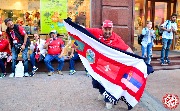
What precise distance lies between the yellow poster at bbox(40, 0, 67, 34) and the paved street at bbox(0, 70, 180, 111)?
1824 mm

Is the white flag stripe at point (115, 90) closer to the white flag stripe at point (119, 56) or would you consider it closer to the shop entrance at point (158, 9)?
the white flag stripe at point (119, 56)

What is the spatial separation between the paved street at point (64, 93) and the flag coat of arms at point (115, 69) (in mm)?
368

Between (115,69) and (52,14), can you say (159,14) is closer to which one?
(52,14)

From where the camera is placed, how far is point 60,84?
25.4 ft

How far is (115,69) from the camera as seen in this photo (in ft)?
18.1

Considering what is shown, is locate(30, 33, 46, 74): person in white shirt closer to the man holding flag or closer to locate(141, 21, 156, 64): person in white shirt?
locate(141, 21, 156, 64): person in white shirt

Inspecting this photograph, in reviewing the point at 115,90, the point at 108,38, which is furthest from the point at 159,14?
the point at 115,90

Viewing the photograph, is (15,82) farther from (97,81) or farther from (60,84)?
(97,81)

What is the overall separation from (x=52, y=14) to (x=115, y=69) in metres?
5.43

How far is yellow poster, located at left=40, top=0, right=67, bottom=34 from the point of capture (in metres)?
10.3

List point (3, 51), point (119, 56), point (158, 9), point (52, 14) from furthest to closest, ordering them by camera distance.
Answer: point (158, 9) → point (52, 14) → point (3, 51) → point (119, 56)

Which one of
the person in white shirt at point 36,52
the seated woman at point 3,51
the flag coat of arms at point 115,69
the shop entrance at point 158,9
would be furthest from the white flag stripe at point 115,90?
the shop entrance at point 158,9

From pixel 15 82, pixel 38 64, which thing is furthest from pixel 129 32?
pixel 15 82

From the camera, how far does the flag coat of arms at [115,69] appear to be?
→ 17.5 feet
